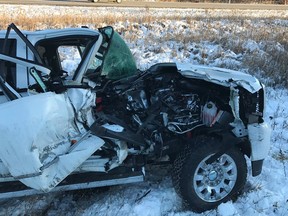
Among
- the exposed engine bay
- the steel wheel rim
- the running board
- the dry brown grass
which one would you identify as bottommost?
the dry brown grass

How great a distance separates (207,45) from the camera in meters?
11.1

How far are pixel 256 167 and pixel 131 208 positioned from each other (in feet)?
4.60

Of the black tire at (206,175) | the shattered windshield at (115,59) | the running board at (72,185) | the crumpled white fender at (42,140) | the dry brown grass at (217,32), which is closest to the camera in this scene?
the crumpled white fender at (42,140)

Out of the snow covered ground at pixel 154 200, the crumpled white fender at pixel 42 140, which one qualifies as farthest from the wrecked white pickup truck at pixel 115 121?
the snow covered ground at pixel 154 200

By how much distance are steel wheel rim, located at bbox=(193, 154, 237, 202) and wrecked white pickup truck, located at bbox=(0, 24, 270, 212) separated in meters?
0.01

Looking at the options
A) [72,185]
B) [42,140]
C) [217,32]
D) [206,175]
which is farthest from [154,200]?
[217,32]

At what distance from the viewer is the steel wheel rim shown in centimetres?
391

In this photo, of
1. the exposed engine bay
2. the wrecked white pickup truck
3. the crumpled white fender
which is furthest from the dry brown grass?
the crumpled white fender

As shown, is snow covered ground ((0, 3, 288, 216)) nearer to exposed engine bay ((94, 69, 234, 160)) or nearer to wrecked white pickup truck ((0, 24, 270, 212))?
wrecked white pickup truck ((0, 24, 270, 212))

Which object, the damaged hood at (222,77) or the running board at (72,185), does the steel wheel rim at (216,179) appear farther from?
the damaged hood at (222,77)

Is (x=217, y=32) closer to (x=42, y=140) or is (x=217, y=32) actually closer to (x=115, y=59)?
(x=115, y=59)

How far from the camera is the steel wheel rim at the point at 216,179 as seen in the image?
12.8 ft

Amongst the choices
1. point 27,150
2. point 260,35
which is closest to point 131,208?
point 27,150

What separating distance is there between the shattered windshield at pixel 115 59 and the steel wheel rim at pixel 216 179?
1.45m
